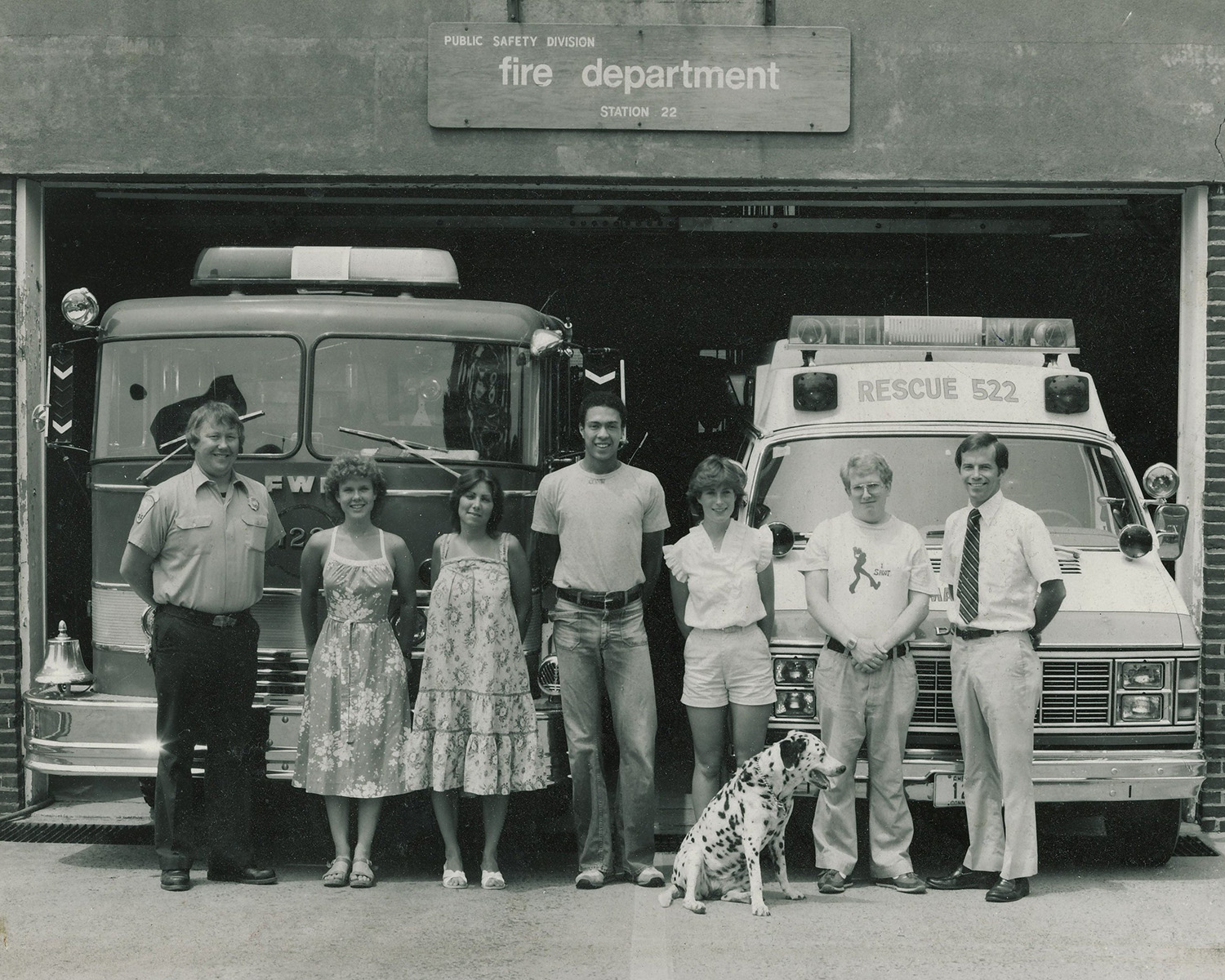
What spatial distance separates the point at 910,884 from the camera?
22.4 feet

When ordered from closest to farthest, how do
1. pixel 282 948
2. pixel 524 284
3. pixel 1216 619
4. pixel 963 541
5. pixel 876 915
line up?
pixel 282 948 → pixel 876 915 → pixel 963 541 → pixel 1216 619 → pixel 524 284

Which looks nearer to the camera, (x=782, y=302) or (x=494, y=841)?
(x=494, y=841)

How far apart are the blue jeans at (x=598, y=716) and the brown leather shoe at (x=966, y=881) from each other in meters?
1.31

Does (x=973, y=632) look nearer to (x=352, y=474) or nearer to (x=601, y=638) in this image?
(x=601, y=638)

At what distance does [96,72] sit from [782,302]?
23.6 feet

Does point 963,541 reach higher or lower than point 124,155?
lower

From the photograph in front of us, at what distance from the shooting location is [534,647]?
24.6 feet

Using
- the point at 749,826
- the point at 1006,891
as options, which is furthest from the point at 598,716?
the point at 1006,891

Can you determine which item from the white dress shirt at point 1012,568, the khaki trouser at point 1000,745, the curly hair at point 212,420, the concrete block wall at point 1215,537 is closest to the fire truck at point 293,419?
the curly hair at point 212,420

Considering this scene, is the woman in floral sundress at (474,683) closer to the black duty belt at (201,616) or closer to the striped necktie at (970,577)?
the black duty belt at (201,616)

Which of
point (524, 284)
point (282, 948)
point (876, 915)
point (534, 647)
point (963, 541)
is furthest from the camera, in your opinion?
point (524, 284)

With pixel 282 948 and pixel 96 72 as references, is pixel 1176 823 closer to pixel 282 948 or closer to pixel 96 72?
pixel 282 948

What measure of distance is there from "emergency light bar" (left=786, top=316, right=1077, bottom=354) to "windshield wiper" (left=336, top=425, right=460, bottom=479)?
7.36 feet

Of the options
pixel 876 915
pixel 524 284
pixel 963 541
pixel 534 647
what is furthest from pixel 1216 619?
pixel 524 284
